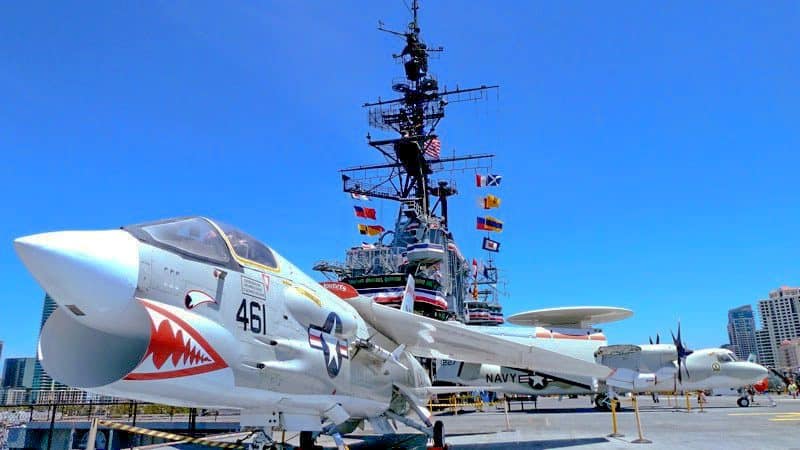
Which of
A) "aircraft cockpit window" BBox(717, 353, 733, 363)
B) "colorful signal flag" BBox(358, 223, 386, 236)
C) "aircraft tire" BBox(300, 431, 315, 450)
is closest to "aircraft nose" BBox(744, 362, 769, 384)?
"aircraft cockpit window" BBox(717, 353, 733, 363)

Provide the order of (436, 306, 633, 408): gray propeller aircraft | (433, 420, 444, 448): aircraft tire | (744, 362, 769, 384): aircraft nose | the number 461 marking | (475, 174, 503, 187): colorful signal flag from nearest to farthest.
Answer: the number 461 marking < (433, 420, 444, 448): aircraft tire < (744, 362, 769, 384): aircraft nose < (436, 306, 633, 408): gray propeller aircraft < (475, 174, 503, 187): colorful signal flag

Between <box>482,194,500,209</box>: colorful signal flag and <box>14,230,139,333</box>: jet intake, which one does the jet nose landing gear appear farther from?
<box>482,194,500,209</box>: colorful signal flag

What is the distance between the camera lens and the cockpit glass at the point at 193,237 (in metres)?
4.95

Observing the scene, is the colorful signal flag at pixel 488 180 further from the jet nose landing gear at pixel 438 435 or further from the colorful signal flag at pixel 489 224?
the jet nose landing gear at pixel 438 435

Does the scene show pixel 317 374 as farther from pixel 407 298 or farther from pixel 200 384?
pixel 407 298

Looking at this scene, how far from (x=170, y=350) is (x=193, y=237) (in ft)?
4.28

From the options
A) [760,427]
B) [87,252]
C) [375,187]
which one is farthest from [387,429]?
[375,187]

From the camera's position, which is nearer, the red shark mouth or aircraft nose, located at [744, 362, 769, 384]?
the red shark mouth

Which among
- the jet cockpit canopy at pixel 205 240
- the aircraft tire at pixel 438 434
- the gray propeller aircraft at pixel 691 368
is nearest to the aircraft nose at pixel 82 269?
the jet cockpit canopy at pixel 205 240

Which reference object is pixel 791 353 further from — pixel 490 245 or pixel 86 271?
pixel 86 271

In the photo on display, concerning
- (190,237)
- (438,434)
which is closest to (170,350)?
(190,237)

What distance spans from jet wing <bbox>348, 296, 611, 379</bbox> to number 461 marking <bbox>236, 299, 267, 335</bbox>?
11.3ft

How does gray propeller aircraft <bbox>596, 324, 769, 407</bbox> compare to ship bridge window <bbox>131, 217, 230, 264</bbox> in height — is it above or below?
below

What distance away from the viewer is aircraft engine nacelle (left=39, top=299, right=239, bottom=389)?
434 cm
